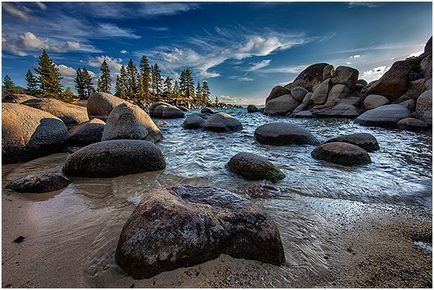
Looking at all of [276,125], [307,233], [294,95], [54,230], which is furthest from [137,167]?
[294,95]

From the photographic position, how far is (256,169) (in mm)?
4184

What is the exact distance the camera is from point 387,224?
8.61 ft

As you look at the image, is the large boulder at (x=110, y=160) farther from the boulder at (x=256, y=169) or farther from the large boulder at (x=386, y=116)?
the large boulder at (x=386, y=116)

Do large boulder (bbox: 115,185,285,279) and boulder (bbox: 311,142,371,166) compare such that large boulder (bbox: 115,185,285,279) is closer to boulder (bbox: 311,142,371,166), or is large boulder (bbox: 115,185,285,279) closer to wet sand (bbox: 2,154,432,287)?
wet sand (bbox: 2,154,432,287)

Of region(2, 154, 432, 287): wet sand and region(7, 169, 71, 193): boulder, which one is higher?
region(7, 169, 71, 193): boulder

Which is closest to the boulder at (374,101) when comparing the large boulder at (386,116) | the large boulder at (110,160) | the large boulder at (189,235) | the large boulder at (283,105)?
the large boulder at (386,116)

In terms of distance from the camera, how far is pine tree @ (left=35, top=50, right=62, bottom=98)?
36.4m

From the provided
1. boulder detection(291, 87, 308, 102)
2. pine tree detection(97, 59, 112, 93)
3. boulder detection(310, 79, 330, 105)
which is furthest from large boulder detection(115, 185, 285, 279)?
pine tree detection(97, 59, 112, 93)

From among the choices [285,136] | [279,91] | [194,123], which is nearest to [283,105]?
[279,91]

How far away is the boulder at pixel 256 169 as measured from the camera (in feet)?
13.5

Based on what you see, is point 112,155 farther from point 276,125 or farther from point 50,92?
point 50,92

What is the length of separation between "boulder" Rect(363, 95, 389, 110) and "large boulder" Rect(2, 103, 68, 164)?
66.0ft

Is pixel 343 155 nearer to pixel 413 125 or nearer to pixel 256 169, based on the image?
pixel 256 169

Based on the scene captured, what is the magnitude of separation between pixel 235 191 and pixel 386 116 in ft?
40.2
